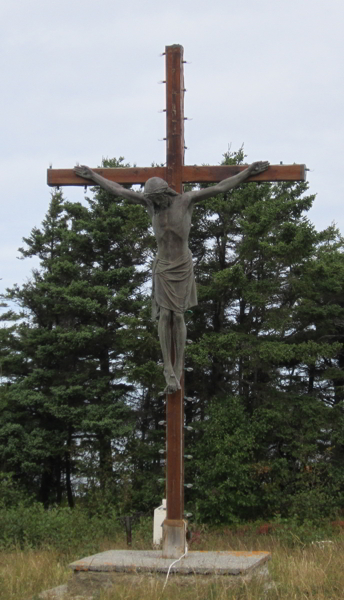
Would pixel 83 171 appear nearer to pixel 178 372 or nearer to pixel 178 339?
pixel 178 339

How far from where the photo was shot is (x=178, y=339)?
6.82 meters

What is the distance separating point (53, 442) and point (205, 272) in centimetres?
775

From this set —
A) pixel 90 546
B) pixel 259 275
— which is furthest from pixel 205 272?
pixel 90 546

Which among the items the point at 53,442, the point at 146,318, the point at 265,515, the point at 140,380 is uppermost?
the point at 146,318

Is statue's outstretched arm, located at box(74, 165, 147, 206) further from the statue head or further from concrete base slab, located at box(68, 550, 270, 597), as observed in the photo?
concrete base slab, located at box(68, 550, 270, 597)

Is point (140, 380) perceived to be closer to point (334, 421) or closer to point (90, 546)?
point (334, 421)

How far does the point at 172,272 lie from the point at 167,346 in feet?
2.18

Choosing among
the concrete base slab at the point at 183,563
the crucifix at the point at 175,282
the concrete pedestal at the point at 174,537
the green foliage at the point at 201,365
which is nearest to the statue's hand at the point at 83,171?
the crucifix at the point at 175,282

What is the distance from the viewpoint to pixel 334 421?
907 inches

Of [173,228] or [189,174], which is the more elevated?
[189,174]

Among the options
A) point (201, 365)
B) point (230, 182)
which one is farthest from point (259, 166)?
point (201, 365)

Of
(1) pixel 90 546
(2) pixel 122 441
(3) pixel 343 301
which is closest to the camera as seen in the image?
(1) pixel 90 546

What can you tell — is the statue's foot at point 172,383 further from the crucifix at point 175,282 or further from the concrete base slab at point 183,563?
the concrete base slab at point 183,563

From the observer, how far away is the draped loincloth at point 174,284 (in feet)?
22.1
